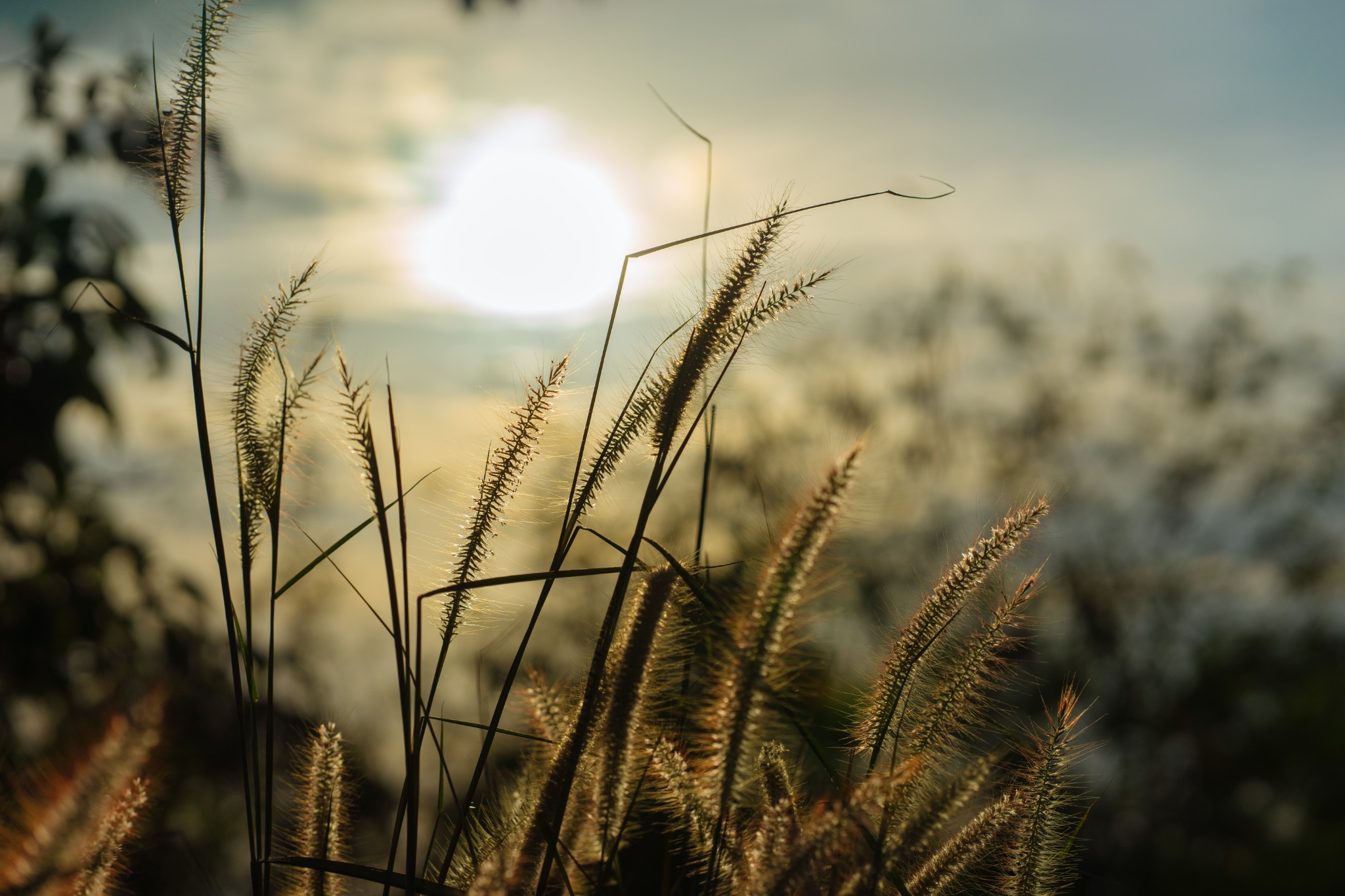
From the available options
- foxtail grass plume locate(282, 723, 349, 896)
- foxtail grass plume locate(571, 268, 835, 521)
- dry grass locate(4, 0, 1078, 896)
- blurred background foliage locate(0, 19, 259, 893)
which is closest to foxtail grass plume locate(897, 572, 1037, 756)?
dry grass locate(4, 0, 1078, 896)

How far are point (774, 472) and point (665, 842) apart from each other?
787cm

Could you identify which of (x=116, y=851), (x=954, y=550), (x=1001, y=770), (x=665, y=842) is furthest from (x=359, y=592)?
(x=1001, y=770)

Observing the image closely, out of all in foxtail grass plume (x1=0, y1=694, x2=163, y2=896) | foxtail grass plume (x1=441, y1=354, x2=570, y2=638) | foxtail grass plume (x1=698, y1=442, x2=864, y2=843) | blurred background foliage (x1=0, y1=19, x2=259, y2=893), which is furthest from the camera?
blurred background foliage (x1=0, y1=19, x2=259, y2=893)

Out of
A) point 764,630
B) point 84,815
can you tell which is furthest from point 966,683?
point 84,815

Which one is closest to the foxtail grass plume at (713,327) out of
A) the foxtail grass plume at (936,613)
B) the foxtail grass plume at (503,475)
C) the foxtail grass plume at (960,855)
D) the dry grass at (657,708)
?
the dry grass at (657,708)

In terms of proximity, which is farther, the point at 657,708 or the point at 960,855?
the point at 657,708

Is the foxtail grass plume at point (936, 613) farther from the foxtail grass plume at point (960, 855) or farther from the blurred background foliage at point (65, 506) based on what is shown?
the blurred background foliage at point (65, 506)

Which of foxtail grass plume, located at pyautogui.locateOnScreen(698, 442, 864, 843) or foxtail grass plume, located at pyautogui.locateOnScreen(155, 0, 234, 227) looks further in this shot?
foxtail grass plume, located at pyautogui.locateOnScreen(155, 0, 234, 227)

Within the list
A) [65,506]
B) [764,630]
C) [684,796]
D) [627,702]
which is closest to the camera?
[764,630]

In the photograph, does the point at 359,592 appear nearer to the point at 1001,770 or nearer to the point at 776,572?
the point at 776,572

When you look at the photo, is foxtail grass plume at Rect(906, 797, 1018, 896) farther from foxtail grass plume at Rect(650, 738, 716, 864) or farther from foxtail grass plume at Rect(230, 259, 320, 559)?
foxtail grass plume at Rect(230, 259, 320, 559)

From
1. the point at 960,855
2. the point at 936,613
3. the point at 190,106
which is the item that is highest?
the point at 190,106

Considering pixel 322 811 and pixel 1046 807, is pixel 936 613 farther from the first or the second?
pixel 322 811

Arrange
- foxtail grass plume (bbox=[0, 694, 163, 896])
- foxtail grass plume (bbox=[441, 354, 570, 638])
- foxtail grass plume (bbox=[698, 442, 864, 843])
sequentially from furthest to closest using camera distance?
foxtail grass plume (bbox=[441, 354, 570, 638]) → foxtail grass plume (bbox=[0, 694, 163, 896]) → foxtail grass plume (bbox=[698, 442, 864, 843])
